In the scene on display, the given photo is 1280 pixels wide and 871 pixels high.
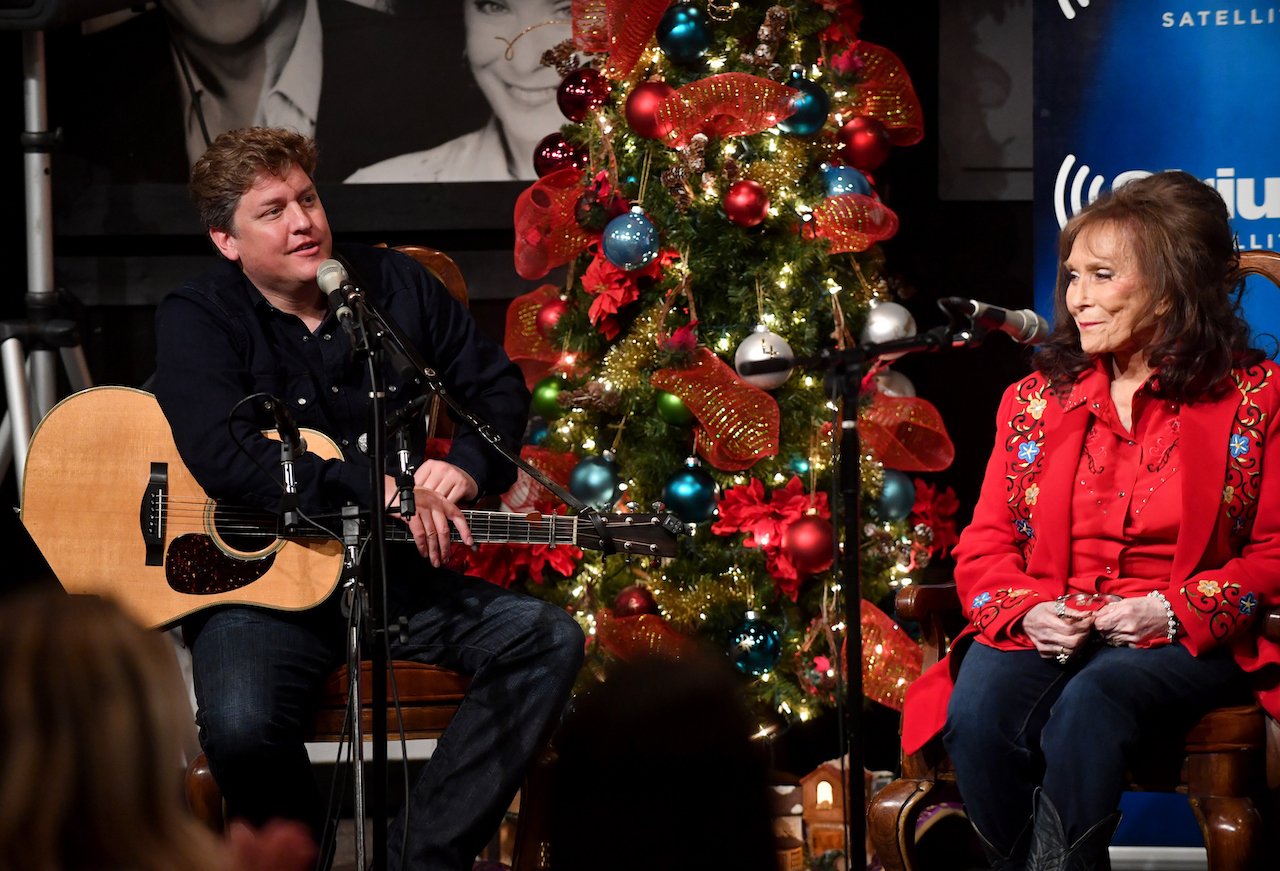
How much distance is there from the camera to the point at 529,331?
165 inches

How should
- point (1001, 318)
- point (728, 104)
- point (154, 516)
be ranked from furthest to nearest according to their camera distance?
1. point (728, 104)
2. point (154, 516)
3. point (1001, 318)

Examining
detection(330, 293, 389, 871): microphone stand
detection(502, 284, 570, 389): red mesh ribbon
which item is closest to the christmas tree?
detection(502, 284, 570, 389): red mesh ribbon

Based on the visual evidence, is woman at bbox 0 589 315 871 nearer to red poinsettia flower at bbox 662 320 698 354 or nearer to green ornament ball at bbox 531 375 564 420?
red poinsettia flower at bbox 662 320 698 354

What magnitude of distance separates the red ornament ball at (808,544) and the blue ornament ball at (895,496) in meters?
0.19

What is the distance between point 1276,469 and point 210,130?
11.0 ft

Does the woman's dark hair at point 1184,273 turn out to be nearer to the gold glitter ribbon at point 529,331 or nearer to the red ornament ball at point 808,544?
the red ornament ball at point 808,544

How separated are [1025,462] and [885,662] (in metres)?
0.93

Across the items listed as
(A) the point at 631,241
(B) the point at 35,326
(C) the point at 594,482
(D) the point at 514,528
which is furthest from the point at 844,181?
(B) the point at 35,326

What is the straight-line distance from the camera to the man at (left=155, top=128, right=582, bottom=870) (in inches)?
114

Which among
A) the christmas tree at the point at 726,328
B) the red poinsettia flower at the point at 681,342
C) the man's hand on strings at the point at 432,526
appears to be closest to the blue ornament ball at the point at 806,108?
the christmas tree at the point at 726,328

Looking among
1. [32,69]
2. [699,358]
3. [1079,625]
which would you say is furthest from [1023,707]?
[32,69]

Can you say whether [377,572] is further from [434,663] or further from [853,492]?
[853,492]

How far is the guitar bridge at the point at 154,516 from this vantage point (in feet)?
9.98

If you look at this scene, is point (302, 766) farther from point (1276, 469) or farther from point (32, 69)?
point (32, 69)
